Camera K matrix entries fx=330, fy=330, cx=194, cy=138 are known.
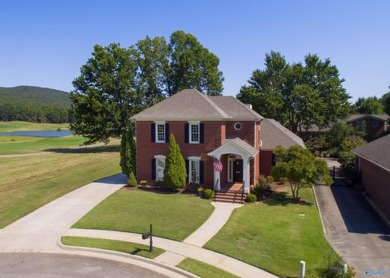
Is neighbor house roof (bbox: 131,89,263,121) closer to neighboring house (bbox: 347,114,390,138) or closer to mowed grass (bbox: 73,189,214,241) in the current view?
mowed grass (bbox: 73,189,214,241)

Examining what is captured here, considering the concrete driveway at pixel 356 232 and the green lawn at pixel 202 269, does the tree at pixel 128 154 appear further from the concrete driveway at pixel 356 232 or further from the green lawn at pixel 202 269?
the concrete driveway at pixel 356 232

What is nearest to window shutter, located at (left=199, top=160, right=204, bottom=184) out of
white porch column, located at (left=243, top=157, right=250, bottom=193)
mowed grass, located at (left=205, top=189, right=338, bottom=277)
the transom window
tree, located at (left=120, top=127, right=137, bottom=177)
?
white porch column, located at (left=243, top=157, right=250, bottom=193)

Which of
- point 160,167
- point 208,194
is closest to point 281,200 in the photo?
point 208,194

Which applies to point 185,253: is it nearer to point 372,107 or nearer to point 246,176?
point 246,176

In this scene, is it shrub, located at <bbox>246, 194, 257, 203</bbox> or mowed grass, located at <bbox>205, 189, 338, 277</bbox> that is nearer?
mowed grass, located at <bbox>205, 189, 338, 277</bbox>

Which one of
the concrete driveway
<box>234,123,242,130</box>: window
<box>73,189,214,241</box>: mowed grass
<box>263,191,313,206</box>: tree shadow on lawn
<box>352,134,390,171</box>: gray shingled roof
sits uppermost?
<box>234,123,242,130</box>: window
